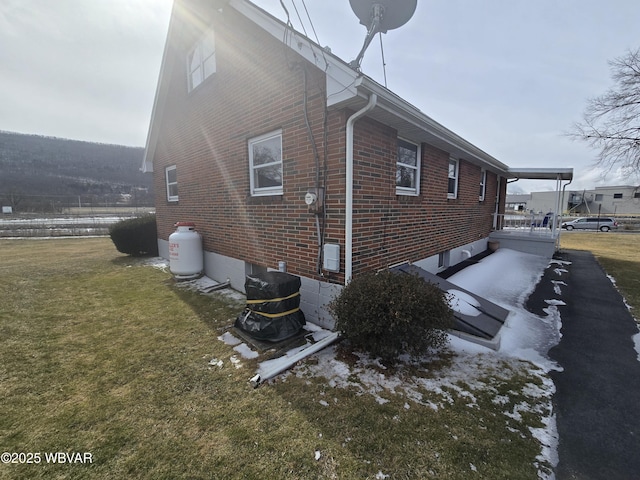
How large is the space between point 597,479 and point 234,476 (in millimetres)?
2625

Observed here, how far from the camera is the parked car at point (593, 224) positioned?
2822cm

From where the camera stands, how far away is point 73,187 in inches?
2142

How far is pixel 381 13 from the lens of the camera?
4445 millimetres

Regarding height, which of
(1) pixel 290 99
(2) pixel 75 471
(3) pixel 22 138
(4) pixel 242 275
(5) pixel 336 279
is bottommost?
(2) pixel 75 471

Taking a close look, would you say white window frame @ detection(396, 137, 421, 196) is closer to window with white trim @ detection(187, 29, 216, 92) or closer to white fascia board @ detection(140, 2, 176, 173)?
window with white trim @ detection(187, 29, 216, 92)

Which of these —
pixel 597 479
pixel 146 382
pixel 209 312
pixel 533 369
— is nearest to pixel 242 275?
pixel 209 312

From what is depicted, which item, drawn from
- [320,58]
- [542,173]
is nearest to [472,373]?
[320,58]

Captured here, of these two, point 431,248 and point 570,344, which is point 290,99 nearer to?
point 431,248

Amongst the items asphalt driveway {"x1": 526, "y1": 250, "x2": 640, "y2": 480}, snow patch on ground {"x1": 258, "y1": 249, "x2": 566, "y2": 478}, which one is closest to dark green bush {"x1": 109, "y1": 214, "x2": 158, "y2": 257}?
snow patch on ground {"x1": 258, "y1": 249, "x2": 566, "y2": 478}

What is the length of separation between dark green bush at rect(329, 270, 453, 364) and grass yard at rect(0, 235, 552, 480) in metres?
0.34

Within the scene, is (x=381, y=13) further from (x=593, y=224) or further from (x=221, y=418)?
(x=593, y=224)

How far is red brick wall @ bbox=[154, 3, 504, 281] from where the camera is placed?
4.33 meters

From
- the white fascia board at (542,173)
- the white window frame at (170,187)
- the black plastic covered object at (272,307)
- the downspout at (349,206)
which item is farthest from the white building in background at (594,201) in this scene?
the black plastic covered object at (272,307)

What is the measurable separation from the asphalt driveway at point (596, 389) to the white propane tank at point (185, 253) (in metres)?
7.35
